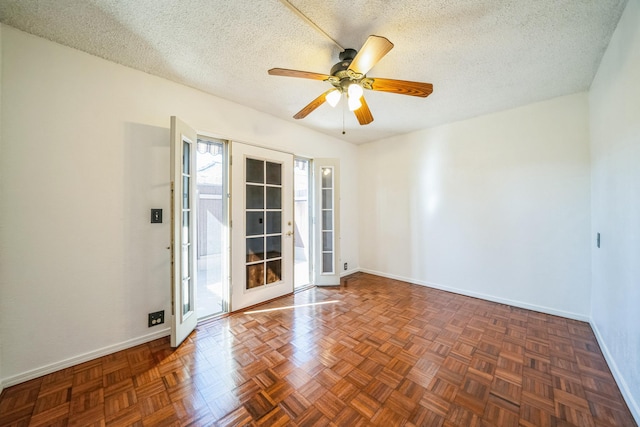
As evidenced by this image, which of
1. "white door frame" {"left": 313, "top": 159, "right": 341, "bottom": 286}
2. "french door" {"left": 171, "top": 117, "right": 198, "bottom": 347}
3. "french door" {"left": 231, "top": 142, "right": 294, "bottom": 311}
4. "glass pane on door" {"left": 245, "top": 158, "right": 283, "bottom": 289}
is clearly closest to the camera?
"french door" {"left": 171, "top": 117, "right": 198, "bottom": 347}

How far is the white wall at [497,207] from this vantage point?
2559 mm

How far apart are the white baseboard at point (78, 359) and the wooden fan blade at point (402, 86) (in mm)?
2937

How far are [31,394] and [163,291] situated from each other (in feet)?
3.06

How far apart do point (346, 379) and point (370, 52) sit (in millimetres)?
2205

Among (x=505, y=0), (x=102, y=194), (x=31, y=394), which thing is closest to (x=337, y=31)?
(x=505, y=0)

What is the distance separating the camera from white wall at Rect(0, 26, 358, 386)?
165 centimetres

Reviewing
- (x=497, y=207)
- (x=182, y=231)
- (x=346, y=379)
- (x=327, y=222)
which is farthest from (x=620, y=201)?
(x=182, y=231)

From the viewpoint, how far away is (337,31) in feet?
5.38

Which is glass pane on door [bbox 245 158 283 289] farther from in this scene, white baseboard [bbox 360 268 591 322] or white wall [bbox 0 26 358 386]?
white baseboard [bbox 360 268 591 322]

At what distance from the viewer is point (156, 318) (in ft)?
7.25

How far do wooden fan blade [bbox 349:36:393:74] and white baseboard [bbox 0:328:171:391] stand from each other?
2865mm

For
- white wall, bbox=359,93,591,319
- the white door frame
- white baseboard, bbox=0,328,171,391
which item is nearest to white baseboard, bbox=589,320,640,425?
white wall, bbox=359,93,591,319

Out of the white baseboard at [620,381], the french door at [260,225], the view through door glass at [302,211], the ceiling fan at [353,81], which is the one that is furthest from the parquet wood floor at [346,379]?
the ceiling fan at [353,81]

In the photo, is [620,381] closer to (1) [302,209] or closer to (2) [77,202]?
(1) [302,209]
